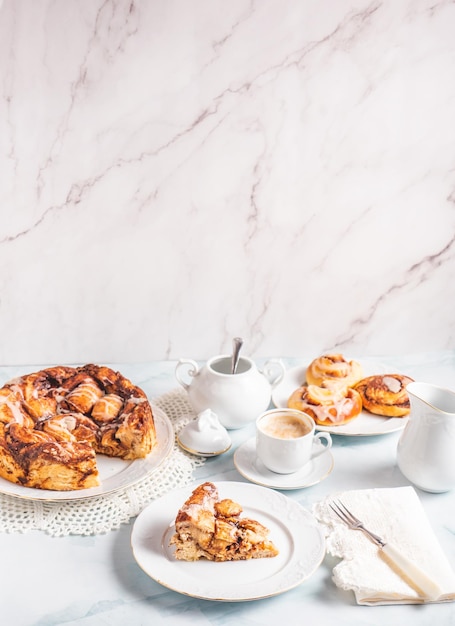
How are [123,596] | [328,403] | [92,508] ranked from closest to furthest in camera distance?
[123,596] < [92,508] < [328,403]

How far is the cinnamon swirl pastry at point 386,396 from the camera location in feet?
4.18

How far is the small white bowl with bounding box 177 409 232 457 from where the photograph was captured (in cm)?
117

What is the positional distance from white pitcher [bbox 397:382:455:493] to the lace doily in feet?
1.16

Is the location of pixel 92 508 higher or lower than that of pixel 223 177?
lower

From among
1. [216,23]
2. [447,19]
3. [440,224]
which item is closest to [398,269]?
[440,224]

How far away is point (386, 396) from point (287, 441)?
0.29 metres

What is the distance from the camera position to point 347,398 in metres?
1.29

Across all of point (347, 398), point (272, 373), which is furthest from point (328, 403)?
point (272, 373)

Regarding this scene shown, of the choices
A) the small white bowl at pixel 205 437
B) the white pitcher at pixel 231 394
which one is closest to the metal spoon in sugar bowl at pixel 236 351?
the white pitcher at pixel 231 394

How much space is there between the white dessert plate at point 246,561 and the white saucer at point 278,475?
5 centimetres

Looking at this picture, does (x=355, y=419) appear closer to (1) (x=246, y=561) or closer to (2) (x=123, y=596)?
(1) (x=246, y=561)

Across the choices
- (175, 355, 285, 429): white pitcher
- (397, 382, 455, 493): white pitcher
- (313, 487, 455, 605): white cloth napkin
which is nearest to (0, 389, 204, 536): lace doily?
(175, 355, 285, 429): white pitcher

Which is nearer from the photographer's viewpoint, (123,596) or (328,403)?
(123,596)

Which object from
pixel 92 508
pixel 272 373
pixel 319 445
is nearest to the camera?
pixel 92 508
